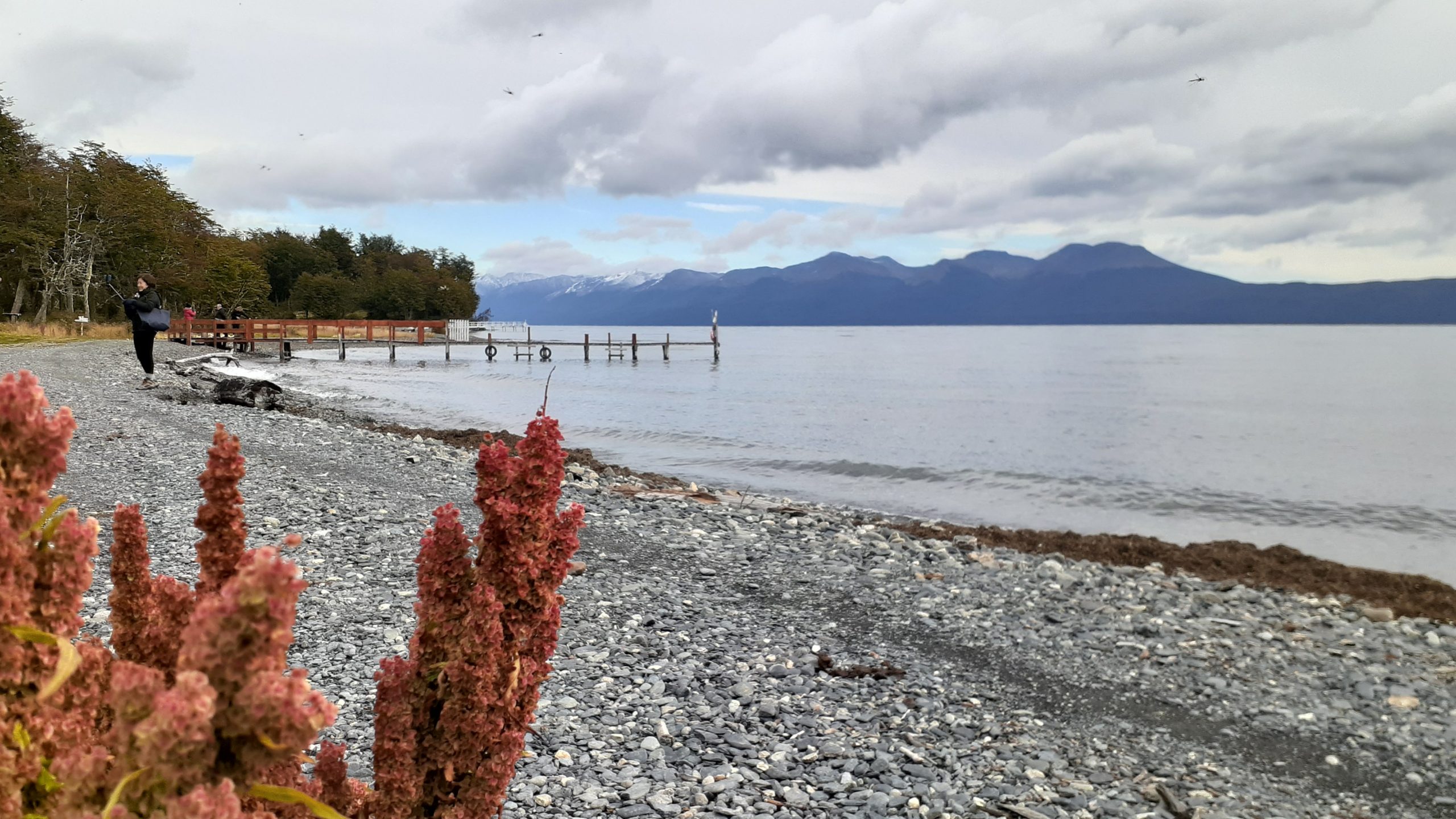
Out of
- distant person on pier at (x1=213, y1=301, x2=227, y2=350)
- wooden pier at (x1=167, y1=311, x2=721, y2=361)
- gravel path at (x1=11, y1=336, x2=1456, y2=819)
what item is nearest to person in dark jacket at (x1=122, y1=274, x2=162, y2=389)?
gravel path at (x1=11, y1=336, x2=1456, y2=819)

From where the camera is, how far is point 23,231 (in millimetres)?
50188

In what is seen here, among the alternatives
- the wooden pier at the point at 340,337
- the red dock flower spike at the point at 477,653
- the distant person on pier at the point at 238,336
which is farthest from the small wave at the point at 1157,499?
the distant person on pier at the point at 238,336

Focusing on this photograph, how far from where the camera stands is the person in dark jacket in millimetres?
18438

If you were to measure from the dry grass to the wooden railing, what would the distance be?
3.30 meters

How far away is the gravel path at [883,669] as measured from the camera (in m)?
5.33

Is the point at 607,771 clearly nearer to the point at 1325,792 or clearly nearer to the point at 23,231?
the point at 1325,792

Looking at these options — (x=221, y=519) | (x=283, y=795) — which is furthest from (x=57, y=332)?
(x=283, y=795)

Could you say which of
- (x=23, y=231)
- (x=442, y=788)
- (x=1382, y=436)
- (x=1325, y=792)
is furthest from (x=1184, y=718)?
(x=23, y=231)

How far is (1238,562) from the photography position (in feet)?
48.0

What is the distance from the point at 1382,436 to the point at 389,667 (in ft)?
157

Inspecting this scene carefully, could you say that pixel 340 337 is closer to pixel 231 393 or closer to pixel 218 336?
pixel 218 336

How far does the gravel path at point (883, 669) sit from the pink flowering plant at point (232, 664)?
2743 millimetres

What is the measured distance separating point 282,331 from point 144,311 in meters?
52.2

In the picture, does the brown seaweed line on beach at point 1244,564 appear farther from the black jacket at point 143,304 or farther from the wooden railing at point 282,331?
the wooden railing at point 282,331
